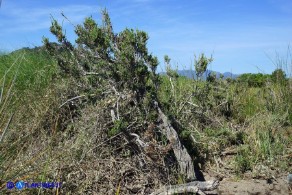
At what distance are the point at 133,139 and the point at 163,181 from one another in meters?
0.56

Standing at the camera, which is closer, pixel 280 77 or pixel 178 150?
pixel 178 150

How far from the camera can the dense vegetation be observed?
402 centimetres

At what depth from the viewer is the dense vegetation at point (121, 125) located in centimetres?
402

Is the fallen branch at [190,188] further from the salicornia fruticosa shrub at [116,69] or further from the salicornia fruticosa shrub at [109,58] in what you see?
the salicornia fruticosa shrub at [109,58]

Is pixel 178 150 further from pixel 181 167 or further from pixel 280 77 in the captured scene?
pixel 280 77

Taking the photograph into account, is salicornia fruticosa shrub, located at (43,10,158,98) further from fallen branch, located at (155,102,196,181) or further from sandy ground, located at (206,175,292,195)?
sandy ground, located at (206,175,292,195)

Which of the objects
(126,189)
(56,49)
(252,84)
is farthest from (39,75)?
(252,84)

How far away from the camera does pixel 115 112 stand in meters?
4.64

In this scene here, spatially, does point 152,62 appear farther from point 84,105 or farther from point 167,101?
point 84,105

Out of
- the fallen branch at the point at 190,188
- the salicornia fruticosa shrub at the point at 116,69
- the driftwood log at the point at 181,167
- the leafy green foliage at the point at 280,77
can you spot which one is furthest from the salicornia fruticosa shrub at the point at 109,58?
the leafy green foliage at the point at 280,77

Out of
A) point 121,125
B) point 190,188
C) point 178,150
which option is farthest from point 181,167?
point 121,125

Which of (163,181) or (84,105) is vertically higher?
(84,105)

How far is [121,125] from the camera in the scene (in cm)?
416

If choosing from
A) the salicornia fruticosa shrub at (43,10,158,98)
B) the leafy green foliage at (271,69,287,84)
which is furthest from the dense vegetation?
the leafy green foliage at (271,69,287,84)
